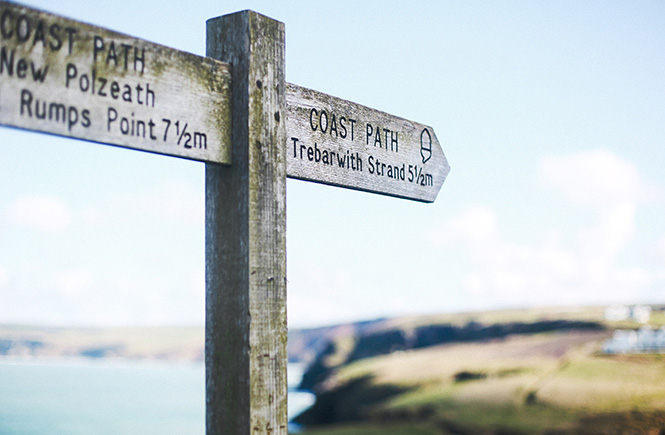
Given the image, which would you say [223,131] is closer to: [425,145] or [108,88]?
[108,88]

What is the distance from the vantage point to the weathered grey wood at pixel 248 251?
2711mm

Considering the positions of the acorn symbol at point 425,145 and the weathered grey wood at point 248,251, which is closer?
Answer: the weathered grey wood at point 248,251

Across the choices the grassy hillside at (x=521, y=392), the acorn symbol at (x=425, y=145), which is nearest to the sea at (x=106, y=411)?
the grassy hillside at (x=521, y=392)

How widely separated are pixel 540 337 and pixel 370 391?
10.0 m

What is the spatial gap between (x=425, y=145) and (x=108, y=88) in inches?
75.6

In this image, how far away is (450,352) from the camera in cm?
4369

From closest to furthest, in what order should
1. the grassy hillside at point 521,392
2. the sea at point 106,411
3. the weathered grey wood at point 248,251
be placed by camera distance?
the weathered grey wood at point 248,251 < the grassy hillside at point 521,392 < the sea at point 106,411

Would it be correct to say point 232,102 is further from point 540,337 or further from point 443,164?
point 540,337

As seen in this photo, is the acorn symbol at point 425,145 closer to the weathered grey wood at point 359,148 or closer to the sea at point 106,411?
Answer: the weathered grey wood at point 359,148

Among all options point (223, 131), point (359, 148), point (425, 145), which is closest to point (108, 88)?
point (223, 131)

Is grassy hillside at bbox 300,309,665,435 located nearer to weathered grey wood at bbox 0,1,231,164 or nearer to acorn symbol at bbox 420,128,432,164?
acorn symbol at bbox 420,128,432,164

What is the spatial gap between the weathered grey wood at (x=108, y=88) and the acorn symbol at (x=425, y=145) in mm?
1405

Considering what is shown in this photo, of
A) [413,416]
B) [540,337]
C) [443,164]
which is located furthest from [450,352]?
[443,164]

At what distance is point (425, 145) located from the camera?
157 inches
